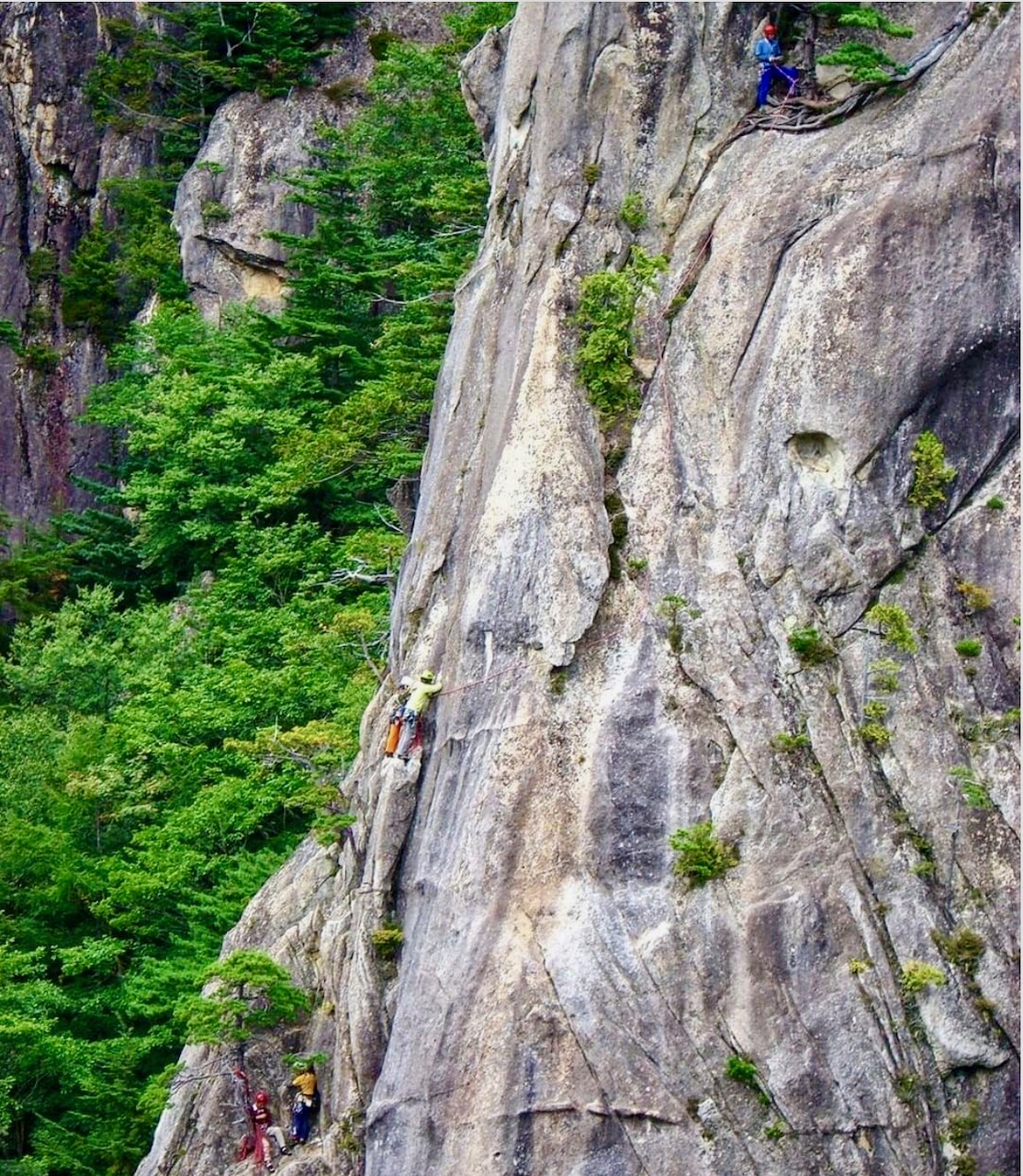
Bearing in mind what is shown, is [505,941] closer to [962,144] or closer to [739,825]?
[739,825]

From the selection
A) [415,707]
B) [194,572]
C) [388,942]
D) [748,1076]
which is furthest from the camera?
[194,572]

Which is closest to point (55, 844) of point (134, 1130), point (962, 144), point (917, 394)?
point (134, 1130)

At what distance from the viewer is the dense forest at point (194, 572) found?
2552 cm

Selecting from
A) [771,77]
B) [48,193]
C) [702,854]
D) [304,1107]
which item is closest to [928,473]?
[702,854]

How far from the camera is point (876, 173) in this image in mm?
19375

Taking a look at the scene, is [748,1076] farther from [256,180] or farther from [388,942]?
[256,180]

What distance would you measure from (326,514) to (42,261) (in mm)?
15635

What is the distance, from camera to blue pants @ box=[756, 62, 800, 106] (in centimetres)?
2094

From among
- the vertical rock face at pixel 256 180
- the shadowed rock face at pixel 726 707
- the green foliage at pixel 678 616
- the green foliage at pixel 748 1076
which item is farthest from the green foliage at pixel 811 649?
the vertical rock face at pixel 256 180

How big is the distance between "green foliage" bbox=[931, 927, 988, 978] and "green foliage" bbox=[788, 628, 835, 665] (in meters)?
3.32

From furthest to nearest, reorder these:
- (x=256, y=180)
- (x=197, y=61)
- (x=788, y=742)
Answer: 1. (x=197, y=61)
2. (x=256, y=180)
3. (x=788, y=742)

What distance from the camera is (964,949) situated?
58.0ft

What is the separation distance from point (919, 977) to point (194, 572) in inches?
884

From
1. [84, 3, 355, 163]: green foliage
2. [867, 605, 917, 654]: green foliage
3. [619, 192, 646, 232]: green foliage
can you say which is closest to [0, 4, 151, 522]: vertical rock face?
[84, 3, 355, 163]: green foliage
